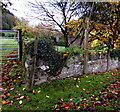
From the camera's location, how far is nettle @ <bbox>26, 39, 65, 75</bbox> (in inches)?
114

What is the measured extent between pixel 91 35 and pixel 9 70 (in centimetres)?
389

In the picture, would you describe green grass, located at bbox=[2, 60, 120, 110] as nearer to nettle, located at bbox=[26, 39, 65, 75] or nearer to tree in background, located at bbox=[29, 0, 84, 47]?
nettle, located at bbox=[26, 39, 65, 75]

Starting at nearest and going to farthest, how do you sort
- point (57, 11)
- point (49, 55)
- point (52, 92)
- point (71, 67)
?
point (52, 92) → point (49, 55) → point (71, 67) → point (57, 11)

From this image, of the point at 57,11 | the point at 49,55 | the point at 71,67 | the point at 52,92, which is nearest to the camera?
the point at 52,92

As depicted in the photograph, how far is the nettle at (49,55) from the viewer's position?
2.90 metres

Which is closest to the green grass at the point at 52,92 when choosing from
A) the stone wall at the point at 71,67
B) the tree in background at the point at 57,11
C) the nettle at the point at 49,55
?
the stone wall at the point at 71,67

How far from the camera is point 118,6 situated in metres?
5.08

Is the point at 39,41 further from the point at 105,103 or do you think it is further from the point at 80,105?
the point at 105,103

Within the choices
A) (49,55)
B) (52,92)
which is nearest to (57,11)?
(49,55)

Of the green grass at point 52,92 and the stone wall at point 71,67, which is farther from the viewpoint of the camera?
the stone wall at point 71,67

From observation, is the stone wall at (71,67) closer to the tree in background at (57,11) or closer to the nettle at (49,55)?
the nettle at (49,55)

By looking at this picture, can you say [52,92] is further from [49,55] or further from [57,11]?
[57,11]

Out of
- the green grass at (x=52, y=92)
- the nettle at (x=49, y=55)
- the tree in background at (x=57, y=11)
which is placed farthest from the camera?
the tree in background at (x=57, y=11)

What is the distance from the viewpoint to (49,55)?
3018 millimetres
